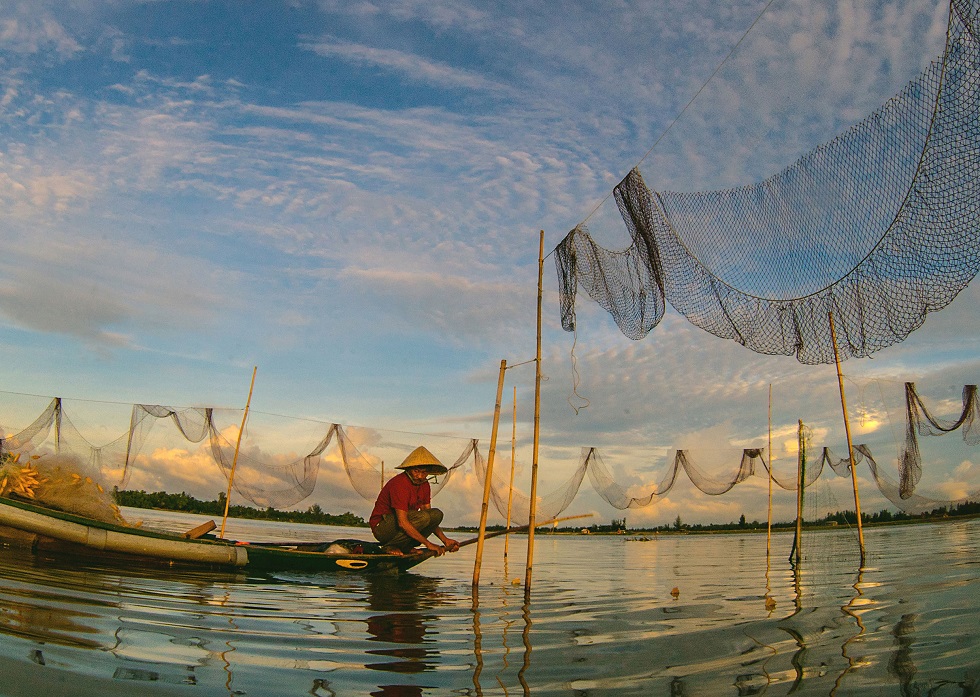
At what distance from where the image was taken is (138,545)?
7875 millimetres

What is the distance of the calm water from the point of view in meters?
2.81

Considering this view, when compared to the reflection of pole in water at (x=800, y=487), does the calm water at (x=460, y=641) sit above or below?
below

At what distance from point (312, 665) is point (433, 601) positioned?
3.48 meters

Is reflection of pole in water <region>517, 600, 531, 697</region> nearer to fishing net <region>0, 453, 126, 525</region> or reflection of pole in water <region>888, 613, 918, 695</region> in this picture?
reflection of pole in water <region>888, 613, 918, 695</region>

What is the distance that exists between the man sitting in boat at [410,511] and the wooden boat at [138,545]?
259 mm

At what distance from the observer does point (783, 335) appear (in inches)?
277

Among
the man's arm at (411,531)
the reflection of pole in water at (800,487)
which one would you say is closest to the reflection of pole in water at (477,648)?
the man's arm at (411,531)

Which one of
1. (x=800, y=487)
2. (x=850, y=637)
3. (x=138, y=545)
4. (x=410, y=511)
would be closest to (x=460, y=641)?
(x=850, y=637)

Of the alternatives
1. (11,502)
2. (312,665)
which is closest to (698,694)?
(312,665)

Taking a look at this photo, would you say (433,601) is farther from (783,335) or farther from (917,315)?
(917,315)

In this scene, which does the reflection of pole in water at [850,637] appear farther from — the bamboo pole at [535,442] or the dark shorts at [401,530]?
the dark shorts at [401,530]

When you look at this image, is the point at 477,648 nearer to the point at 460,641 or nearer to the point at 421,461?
the point at 460,641

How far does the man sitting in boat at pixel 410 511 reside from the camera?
871cm

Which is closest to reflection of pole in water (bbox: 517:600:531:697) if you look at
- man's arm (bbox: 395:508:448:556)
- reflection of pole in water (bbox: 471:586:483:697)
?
reflection of pole in water (bbox: 471:586:483:697)
